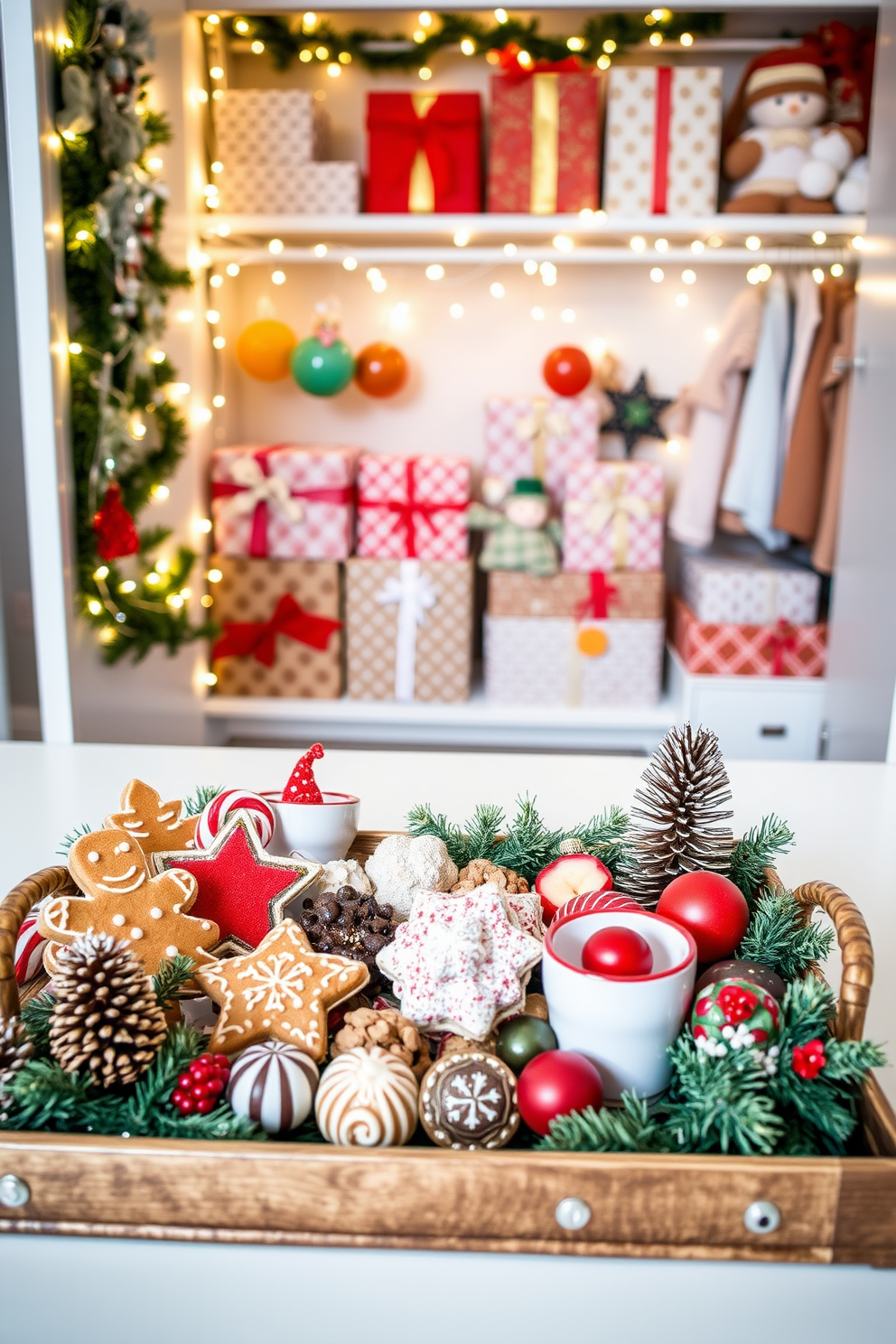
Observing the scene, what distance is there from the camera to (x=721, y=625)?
2.42 meters

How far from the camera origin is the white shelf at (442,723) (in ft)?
8.18

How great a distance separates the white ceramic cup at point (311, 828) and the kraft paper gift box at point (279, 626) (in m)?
1.69

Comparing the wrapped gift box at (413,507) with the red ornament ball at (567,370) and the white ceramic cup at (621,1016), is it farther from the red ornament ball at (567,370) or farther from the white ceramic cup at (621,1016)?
the white ceramic cup at (621,1016)

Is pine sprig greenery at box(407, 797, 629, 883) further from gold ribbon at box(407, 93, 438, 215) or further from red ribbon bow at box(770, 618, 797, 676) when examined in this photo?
gold ribbon at box(407, 93, 438, 215)

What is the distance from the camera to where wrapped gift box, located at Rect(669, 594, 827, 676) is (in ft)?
7.89

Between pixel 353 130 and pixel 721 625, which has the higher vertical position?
pixel 353 130

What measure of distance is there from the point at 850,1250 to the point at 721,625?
1974 millimetres

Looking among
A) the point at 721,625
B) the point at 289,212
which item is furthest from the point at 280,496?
the point at 721,625

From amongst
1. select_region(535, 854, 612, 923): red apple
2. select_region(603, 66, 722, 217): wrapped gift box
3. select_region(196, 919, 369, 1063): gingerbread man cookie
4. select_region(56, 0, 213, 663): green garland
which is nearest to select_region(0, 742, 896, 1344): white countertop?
select_region(196, 919, 369, 1063): gingerbread man cookie

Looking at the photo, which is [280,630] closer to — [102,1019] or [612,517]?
[612,517]

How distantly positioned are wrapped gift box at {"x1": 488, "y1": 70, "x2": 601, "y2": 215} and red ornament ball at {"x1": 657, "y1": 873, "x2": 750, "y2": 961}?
6.55 ft

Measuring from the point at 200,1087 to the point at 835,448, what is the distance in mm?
2129

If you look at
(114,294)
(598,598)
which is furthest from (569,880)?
(598,598)

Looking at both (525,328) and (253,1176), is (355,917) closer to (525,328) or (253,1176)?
(253,1176)
